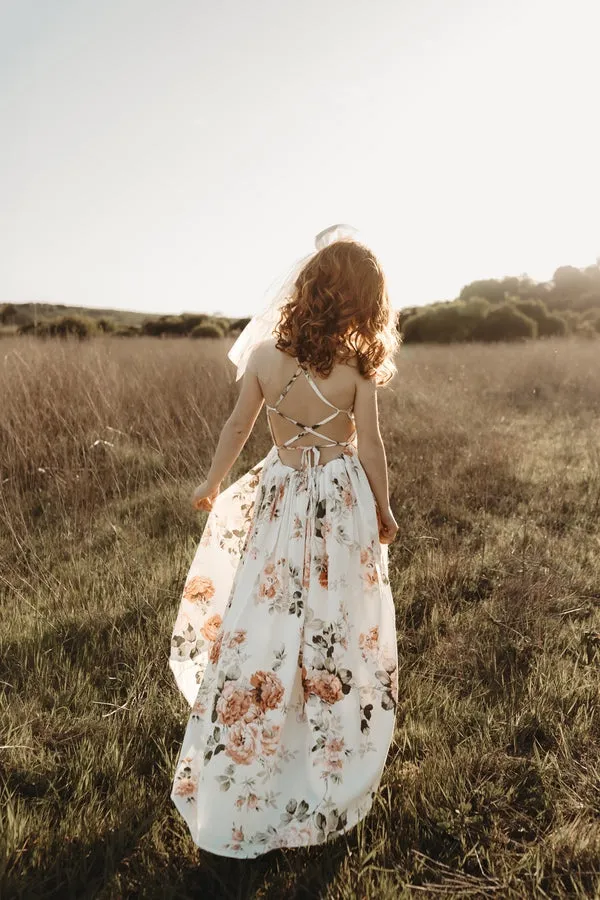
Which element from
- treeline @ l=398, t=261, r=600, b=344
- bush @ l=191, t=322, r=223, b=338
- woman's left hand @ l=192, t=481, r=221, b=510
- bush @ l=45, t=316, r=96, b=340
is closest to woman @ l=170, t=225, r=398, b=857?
woman's left hand @ l=192, t=481, r=221, b=510

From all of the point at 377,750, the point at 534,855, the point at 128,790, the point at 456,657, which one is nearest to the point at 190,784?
the point at 128,790

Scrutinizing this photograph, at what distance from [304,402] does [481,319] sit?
829 inches

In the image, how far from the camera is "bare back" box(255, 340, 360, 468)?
1.91 m

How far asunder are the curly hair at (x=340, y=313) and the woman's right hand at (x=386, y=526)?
46 centimetres

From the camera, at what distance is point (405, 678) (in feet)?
8.40

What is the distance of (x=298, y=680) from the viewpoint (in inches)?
72.7

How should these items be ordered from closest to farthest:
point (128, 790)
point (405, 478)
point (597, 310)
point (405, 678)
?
point (128, 790), point (405, 678), point (405, 478), point (597, 310)

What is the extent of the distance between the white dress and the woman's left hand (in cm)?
22

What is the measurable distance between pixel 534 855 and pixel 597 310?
86.7 ft

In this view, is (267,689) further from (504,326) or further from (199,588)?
(504,326)

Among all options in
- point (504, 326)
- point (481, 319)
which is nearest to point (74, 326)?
point (504, 326)

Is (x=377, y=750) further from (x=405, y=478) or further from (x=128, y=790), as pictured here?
(x=405, y=478)

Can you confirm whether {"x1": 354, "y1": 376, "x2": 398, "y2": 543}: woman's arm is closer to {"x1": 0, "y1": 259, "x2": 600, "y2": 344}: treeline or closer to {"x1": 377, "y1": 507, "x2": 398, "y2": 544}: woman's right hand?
{"x1": 377, "y1": 507, "x2": 398, "y2": 544}: woman's right hand

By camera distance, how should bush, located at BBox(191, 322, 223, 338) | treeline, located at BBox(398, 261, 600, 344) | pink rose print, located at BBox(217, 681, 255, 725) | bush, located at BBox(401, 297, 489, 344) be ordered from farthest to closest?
1. bush, located at BBox(401, 297, 489, 344)
2. treeline, located at BBox(398, 261, 600, 344)
3. bush, located at BBox(191, 322, 223, 338)
4. pink rose print, located at BBox(217, 681, 255, 725)
